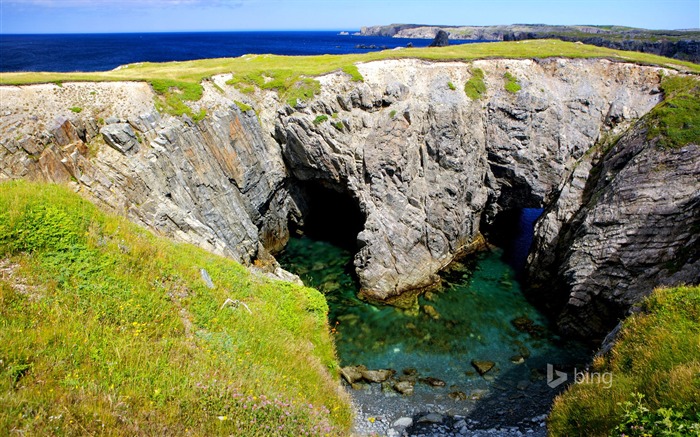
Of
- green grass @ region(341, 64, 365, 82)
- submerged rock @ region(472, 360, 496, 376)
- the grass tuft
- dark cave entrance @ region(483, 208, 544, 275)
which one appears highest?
green grass @ region(341, 64, 365, 82)

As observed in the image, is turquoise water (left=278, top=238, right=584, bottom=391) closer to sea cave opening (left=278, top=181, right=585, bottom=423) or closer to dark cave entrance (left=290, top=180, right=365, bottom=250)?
sea cave opening (left=278, top=181, right=585, bottom=423)

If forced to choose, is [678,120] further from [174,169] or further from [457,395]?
[174,169]

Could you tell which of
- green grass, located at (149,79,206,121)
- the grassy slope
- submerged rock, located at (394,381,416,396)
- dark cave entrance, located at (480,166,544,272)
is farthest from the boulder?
dark cave entrance, located at (480,166,544,272)

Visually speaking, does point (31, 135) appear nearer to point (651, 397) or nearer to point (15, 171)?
point (15, 171)

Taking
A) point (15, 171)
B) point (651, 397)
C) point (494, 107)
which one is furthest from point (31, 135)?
point (494, 107)

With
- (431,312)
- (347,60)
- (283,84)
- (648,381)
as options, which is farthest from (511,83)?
(648,381)

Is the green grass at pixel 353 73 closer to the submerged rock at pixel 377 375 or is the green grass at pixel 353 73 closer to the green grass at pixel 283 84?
the green grass at pixel 283 84
